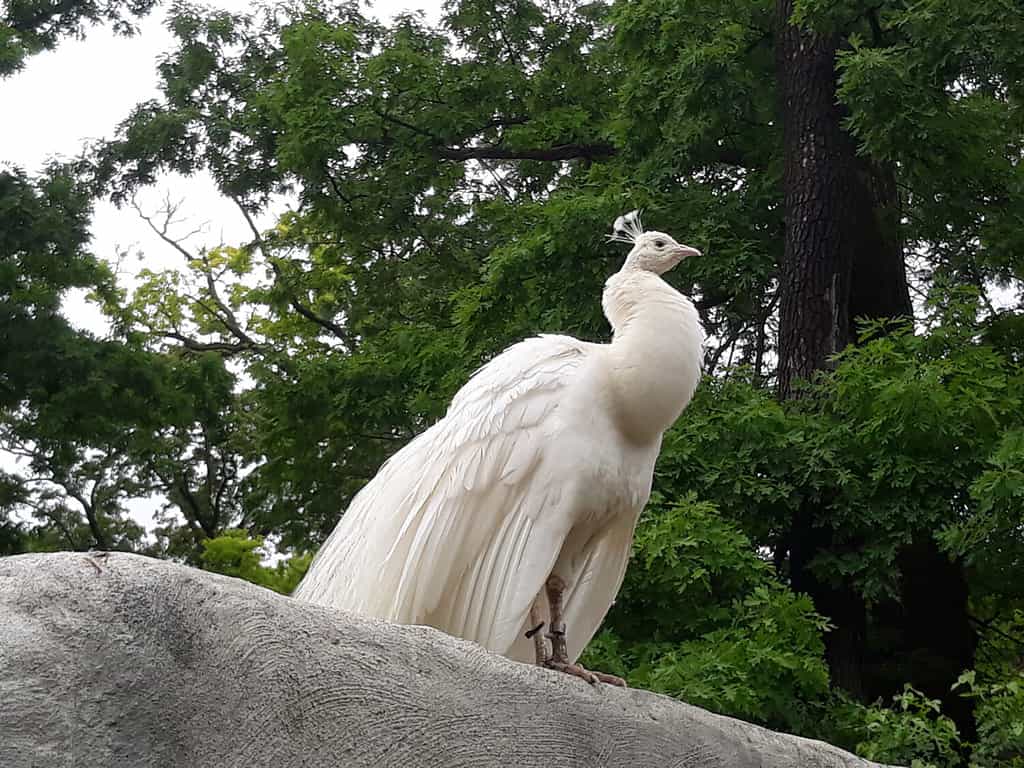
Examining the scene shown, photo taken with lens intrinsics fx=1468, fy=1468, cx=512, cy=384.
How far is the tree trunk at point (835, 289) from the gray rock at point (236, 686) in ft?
19.3

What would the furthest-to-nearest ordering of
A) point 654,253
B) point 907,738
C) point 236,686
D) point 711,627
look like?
1. point 711,627
2. point 907,738
3. point 654,253
4. point 236,686

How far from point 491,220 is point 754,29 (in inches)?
115

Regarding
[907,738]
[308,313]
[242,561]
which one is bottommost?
[907,738]

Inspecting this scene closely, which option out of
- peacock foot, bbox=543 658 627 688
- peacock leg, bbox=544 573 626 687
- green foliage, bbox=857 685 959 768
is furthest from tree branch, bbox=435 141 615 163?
peacock foot, bbox=543 658 627 688

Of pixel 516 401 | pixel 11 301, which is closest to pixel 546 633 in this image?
pixel 516 401

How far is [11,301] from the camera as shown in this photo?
10.5 metres

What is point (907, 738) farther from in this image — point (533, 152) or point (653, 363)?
point (533, 152)

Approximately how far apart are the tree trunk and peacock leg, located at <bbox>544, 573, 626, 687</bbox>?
4932 mm

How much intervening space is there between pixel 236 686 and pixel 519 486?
160 cm

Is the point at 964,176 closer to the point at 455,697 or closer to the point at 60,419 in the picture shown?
the point at 60,419

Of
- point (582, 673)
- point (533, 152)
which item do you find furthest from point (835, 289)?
point (582, 673)

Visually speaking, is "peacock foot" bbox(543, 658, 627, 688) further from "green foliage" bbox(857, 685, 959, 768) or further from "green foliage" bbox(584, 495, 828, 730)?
"green foliage" bbox(584, 495, 828, 730)

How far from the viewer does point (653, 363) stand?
448 centimetres

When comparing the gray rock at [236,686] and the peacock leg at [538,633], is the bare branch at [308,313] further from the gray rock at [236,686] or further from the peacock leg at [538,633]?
the gray rock at [236,686]
